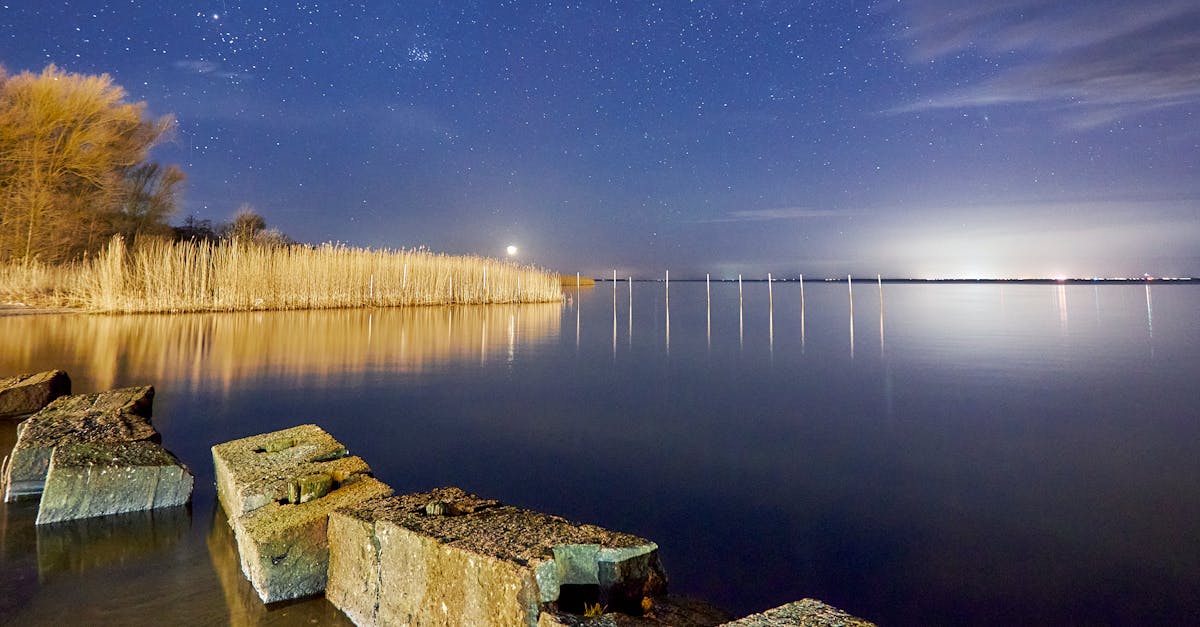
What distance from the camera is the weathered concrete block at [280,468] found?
2.01 m

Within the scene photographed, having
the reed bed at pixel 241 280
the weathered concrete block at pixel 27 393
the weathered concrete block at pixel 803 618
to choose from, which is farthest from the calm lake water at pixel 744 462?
the reed bed at pixel 241 280

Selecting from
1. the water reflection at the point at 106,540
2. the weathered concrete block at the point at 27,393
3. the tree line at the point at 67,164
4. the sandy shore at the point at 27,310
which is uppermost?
the tree line at the point at 67,164

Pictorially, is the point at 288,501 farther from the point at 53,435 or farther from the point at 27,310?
the point at 27,310

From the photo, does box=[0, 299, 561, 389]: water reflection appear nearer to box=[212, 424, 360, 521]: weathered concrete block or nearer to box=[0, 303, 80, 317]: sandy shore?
box=[0, 303, 80, 317]: sandy shore

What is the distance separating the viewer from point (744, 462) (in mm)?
3355

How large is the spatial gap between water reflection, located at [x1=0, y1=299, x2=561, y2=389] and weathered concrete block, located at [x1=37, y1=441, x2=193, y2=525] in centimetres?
336

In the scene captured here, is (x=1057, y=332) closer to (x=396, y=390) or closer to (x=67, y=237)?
(x=396, y=390)

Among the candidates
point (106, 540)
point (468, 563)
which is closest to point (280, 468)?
point (106, 540)

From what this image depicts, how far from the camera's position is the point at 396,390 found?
5.34 meters

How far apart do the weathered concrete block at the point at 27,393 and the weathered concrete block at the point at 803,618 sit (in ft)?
15.6

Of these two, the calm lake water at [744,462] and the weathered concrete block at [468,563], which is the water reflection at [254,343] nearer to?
the calm lake water at [744,462]

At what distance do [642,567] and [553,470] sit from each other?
1832mm

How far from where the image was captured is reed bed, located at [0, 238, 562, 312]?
12.2 metres

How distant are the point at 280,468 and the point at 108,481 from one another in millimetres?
736
